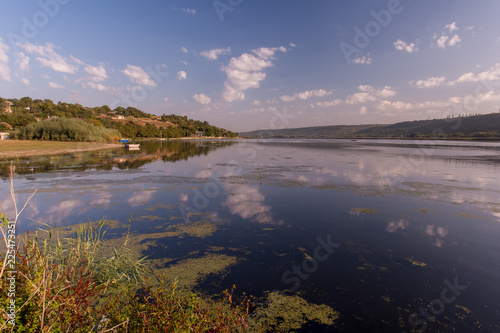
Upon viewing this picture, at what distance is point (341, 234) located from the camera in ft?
25.1

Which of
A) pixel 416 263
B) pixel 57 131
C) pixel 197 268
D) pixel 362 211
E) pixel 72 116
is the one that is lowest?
pixel 416 263

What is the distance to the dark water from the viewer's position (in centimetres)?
459

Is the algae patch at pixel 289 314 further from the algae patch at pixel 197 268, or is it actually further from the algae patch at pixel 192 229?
the algae patch at pixel 192 229

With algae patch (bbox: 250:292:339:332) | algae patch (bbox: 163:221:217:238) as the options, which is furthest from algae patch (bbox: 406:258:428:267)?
algae patch (bbox: 163:221:217:238)

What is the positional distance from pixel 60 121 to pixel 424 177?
209 feet

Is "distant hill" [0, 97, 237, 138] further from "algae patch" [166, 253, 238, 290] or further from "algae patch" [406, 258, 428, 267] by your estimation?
"algae patch" [406, 258, 428, 267]

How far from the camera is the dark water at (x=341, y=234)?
459 centimetres

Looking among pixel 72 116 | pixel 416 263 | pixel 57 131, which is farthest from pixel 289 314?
pixel 72 116

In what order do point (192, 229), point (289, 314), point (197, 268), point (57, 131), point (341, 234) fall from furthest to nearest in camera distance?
point (57, 131) < point (192, 229) < point (341, 234) < point (197, 268) < point (289, 314)

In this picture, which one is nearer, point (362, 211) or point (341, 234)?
point (341, 234)

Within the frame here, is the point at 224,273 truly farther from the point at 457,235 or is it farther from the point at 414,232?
the point at 457,235

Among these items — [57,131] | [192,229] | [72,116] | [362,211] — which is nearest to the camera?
[192,229]

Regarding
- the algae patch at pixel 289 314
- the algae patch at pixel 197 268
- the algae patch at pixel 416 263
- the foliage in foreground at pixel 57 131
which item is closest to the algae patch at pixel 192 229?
the algae patch at pixel 197 268

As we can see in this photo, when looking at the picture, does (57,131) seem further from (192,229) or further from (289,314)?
(289,314)
